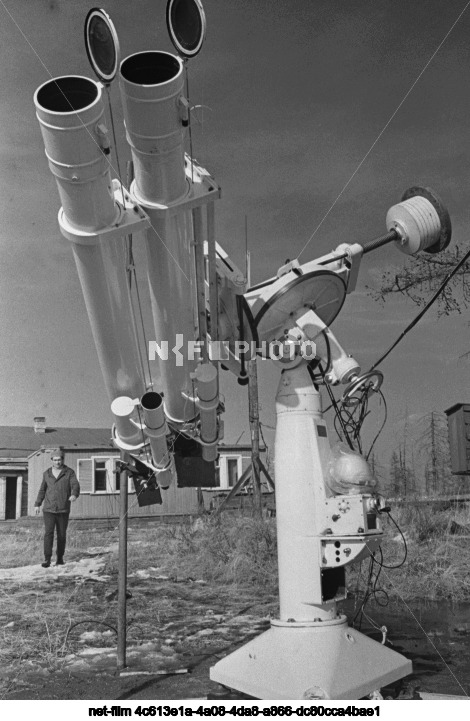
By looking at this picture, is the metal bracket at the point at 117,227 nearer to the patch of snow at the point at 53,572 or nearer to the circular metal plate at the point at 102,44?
the circular metal plate at the point at 102,44

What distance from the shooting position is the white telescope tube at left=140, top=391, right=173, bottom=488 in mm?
3990

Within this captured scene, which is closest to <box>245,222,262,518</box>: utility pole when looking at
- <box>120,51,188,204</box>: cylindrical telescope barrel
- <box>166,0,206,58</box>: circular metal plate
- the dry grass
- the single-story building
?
the dry grass

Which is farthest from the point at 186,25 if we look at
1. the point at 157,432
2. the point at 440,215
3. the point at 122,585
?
the point at 122,585

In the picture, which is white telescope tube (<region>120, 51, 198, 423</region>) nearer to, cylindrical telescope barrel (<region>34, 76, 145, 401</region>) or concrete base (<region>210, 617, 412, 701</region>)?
cylindrical telescope barrel (<region>34, 76, 145, 401</region>)

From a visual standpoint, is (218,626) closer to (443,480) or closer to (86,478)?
(443,480)

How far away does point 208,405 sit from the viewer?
431 cm

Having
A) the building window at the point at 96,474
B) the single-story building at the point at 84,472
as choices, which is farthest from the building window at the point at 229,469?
the building window at the point at 96,474

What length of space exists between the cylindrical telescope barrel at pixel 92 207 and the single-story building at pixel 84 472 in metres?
12.5

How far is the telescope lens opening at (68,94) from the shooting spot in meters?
2.80

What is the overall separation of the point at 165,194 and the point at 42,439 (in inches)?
684

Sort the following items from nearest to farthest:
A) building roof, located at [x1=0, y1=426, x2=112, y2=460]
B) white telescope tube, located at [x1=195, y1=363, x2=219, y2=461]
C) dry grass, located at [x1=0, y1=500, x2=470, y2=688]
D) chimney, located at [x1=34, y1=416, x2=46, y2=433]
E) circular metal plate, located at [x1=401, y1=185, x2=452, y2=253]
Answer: white telescope tube, located at [x1=195, y1=363, x2=219, y2=461] → circular metal plate, located at [x1=401, y1=185, x2=452, y2=253] → dry grass, located at [x1=0, y1=500, x2=470, y2=688] → building roof, located at [x1=0, y1=426, x2=112, y2=460] → chimney, located at [x1=34, y1=416, x2=46, y2=433]

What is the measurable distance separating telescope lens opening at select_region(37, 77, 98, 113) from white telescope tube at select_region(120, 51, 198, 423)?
0.14 metres
